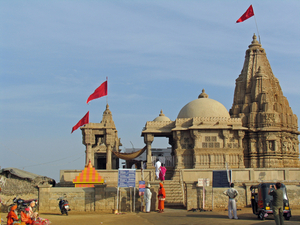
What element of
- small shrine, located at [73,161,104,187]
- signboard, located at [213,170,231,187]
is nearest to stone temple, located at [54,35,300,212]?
small shrine, located at [73,161,104,187]

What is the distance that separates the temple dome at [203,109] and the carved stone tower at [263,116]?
3.07m

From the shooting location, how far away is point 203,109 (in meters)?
33.6

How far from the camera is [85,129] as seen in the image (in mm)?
33750

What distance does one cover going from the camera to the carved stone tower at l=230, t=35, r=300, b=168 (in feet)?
111

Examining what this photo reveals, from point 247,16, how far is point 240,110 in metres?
9.61

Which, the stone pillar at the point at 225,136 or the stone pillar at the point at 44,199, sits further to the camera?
the stone pillar at the point at 225,136

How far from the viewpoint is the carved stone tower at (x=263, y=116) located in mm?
33719

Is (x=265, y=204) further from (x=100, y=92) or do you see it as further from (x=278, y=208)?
(x=100, y=92)

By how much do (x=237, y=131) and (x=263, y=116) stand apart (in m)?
3.70

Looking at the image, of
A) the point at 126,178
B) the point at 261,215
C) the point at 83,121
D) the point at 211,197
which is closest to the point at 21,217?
the point at 126,178

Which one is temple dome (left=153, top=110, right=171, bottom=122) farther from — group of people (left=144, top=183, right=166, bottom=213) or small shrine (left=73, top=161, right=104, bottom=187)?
group of people (left=144, top=183, right=166, bottom=213)

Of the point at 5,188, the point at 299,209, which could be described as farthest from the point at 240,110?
the point at 5,188

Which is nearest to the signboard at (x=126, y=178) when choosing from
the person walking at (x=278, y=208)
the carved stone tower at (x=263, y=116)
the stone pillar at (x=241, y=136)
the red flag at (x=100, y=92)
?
the person walking at (x=278, y=208)

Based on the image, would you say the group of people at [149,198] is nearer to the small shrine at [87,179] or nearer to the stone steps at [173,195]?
the stone steps at [173,195]
